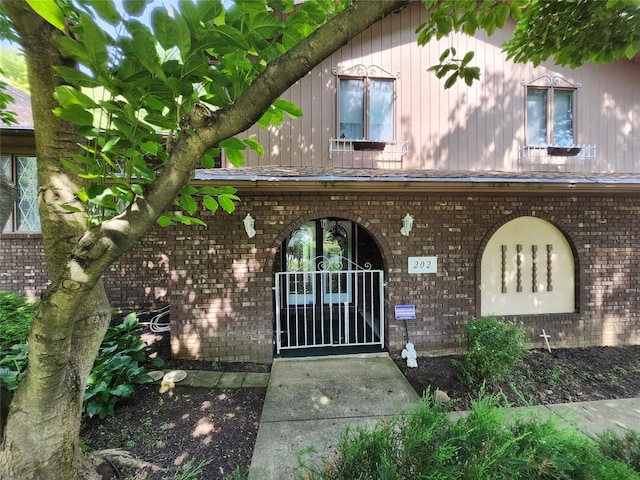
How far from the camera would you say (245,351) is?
463 cm

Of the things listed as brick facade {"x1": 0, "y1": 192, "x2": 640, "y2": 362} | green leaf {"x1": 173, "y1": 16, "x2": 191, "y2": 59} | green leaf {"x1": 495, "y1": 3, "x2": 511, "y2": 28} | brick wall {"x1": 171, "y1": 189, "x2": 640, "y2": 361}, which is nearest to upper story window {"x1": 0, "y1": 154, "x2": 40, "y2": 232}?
brick facade {"x1": 0, "y1": 192, "x2": 640, "y2": 362}

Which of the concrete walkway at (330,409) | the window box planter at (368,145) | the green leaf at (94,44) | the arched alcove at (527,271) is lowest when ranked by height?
the concrete walkway at (330,409)

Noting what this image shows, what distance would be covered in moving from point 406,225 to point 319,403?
9.46 feet

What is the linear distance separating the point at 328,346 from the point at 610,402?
12.1 feet

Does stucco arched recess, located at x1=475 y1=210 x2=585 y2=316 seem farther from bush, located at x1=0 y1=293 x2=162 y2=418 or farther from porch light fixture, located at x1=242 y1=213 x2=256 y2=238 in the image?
bush, located at x1=0 y1=293 x2=162 y2=418

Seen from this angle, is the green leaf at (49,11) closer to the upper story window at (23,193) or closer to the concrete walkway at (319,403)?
the concrete walkway at (319,403)

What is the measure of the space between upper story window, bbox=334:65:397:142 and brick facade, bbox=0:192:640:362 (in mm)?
1228

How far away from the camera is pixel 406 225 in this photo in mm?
4766

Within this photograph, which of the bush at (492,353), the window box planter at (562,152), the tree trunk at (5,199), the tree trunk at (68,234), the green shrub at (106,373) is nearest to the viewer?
the tree trunk at (68,234)

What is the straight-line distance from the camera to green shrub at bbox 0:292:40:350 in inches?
160

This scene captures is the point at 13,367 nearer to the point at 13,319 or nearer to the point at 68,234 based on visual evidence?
the point at 13,319

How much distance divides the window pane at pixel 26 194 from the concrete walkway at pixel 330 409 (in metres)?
6.51

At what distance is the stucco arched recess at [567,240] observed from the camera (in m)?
5.00

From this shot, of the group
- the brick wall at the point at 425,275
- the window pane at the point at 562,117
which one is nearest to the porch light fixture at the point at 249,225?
the brick wall at the point at 425,275
